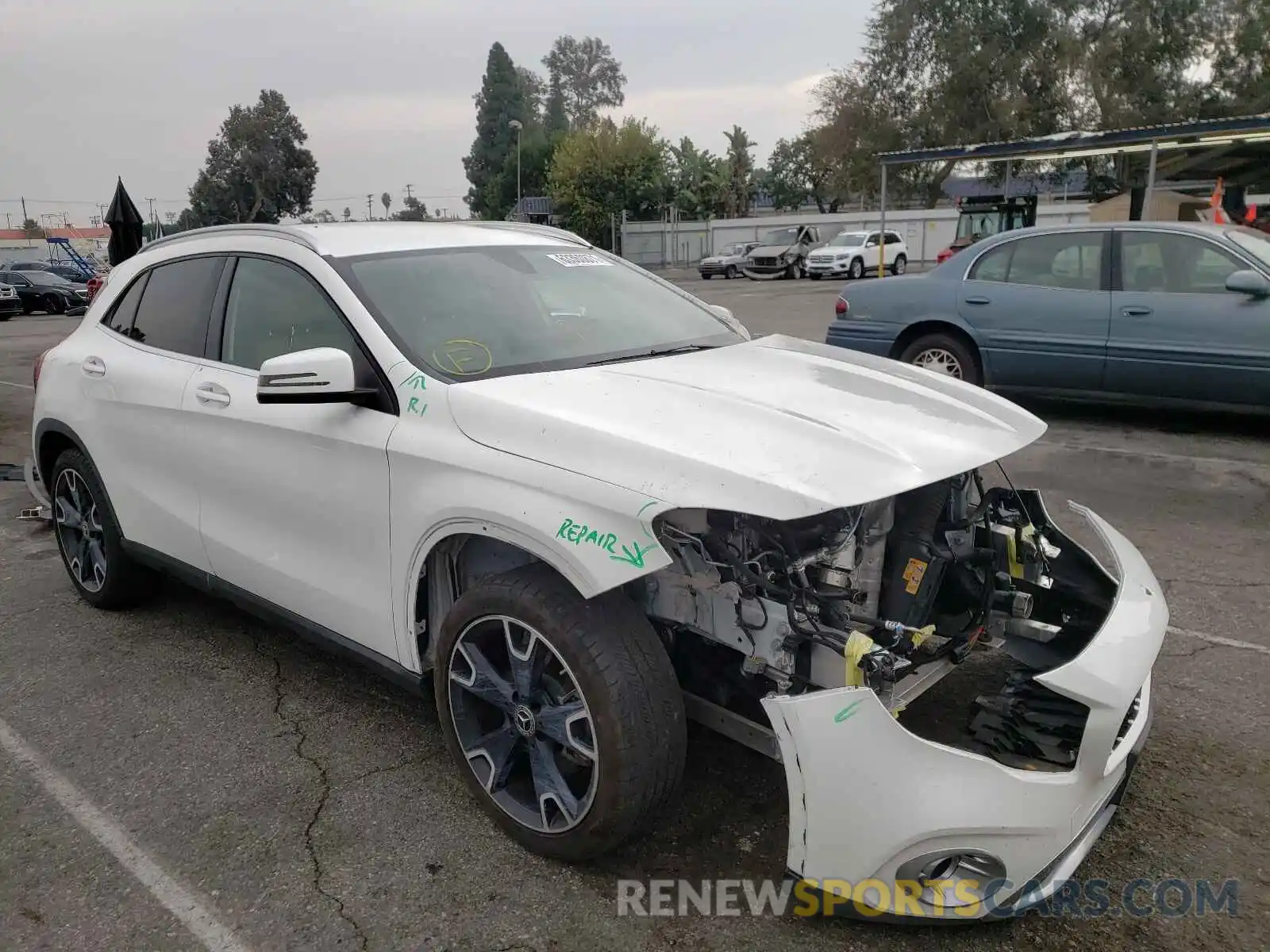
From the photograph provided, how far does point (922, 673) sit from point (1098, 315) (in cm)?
552

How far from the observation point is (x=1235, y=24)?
35500mm

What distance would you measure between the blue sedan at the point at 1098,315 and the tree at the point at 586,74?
3935 inches

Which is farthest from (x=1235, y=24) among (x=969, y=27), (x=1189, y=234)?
(x=1189, y=234)

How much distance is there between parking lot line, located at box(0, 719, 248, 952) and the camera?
243 cm

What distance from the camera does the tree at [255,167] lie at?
7462 centimetres

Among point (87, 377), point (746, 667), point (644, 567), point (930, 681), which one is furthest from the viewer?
point (87, 377)

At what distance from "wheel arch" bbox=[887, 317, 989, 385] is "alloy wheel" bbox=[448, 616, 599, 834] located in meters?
6.02

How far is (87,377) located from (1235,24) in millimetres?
42691

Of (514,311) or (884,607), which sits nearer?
(884,607)

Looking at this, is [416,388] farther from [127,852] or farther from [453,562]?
[127,852]

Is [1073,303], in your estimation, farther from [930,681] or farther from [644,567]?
[644,567]

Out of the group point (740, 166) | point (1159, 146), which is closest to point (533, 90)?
point (740, 166)

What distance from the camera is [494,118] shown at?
8294cm

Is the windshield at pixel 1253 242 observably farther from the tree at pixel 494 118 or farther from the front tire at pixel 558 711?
the tree at pixel 494 118
